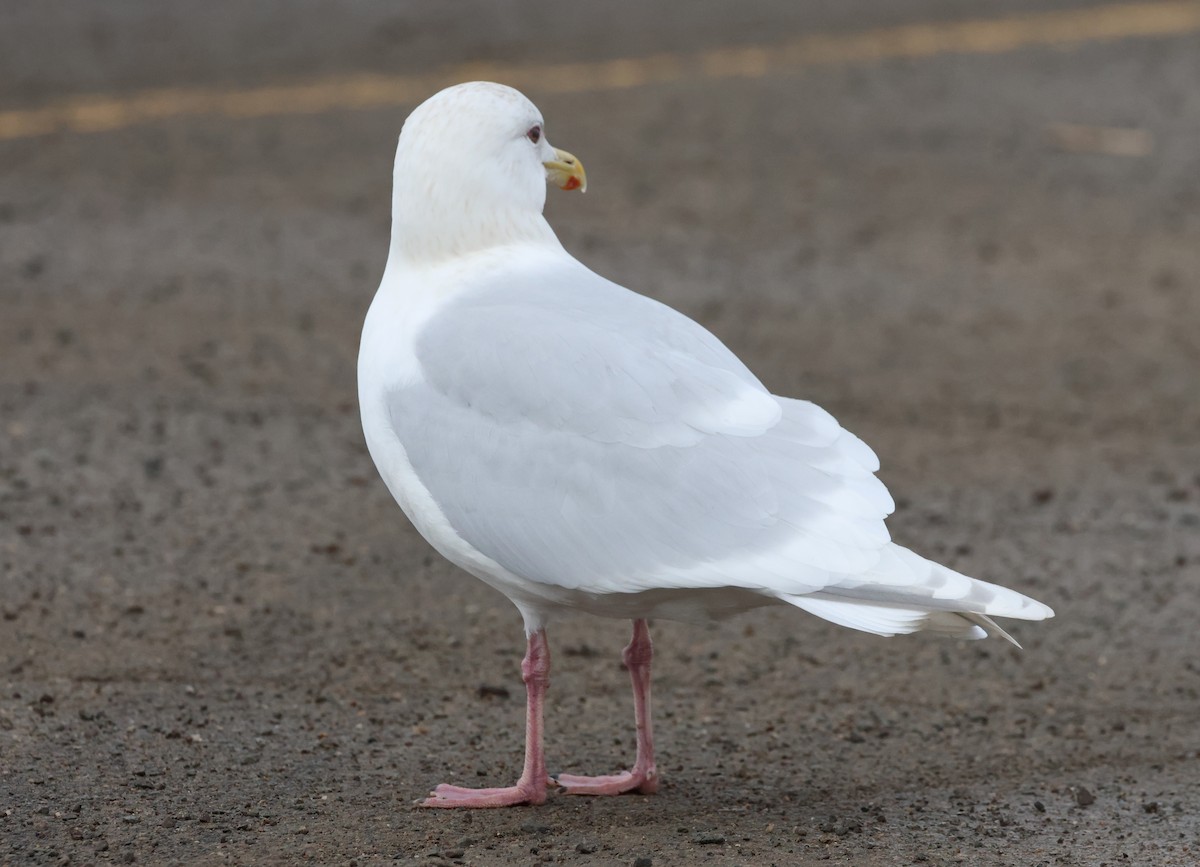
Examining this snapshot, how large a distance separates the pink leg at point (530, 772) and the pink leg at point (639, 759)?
6.9 inches

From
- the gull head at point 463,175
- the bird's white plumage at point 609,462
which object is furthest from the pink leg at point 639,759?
the gull head at point 463,175

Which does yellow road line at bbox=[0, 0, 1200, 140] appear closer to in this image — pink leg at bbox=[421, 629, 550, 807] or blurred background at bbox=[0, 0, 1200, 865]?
blurred background at bbox=[0, 0, 1200, 865]

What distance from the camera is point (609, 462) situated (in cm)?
407

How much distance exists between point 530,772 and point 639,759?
1.09 ft

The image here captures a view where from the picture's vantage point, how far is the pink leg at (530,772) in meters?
4.41

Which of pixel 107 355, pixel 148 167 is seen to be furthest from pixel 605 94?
pixel 107 355

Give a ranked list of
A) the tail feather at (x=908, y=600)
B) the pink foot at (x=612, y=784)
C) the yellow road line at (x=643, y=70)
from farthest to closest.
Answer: the yellow road line at (x=643, y=70) < the pink foot at (x=612, y=784) < the tail feather at (x=908, y=600)

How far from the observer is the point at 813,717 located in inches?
212

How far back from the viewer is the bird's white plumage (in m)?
3.87

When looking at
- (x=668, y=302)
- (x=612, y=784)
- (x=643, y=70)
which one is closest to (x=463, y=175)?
(x=612, y=784)

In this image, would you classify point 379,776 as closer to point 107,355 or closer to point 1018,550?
point 1018,550

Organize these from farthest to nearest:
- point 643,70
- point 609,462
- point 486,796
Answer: point 643,70 < point 486,796 < point 609,462

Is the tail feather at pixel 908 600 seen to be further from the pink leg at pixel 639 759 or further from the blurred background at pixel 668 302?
the pink leg at pixel 639 759

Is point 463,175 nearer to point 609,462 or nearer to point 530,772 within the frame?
point 609,462
